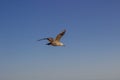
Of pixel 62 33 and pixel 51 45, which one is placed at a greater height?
pixel 62 33

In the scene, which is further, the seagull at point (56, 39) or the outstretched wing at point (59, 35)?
the outstretched wing at point (59, 35)

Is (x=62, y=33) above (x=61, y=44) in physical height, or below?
above

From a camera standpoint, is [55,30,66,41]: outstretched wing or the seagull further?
[55,30,66,41]: outstretched wing

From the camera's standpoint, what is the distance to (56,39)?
23.9 m

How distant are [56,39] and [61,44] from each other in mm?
1312

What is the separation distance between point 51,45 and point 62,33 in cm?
224

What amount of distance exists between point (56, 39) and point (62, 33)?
1148 mm

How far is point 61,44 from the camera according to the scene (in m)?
22.9

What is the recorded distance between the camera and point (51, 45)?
2309cm

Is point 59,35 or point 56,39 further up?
point 59,35

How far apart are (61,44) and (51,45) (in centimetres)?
132

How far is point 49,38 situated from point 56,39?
0.97 m

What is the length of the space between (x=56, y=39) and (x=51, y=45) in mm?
1270

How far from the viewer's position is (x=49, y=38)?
78.6 ft
